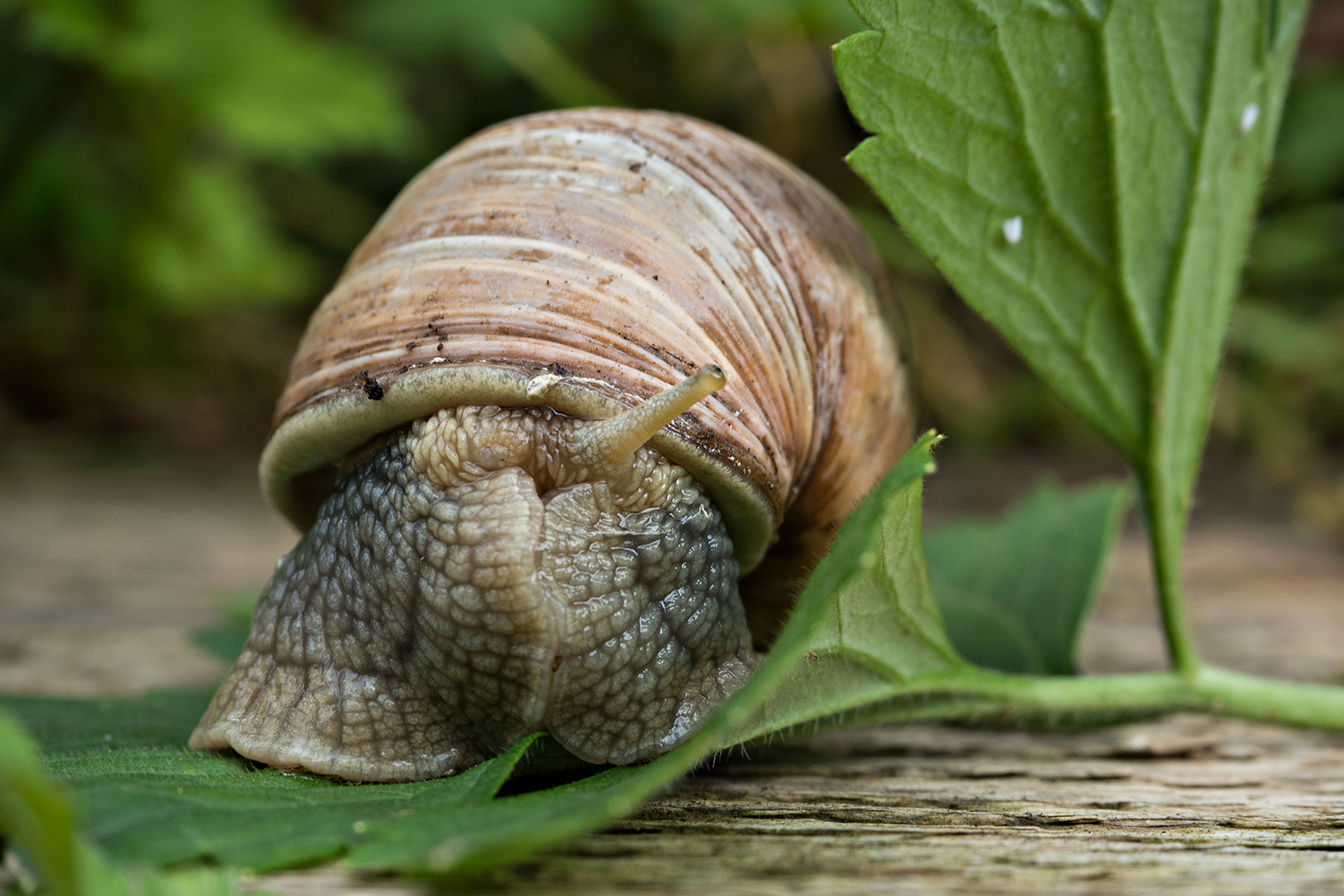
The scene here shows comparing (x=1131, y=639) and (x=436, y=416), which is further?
(x=1131, y=639)

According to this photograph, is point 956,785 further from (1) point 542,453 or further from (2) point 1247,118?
(2) point 1247,118

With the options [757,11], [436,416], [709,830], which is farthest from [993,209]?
[757,11]

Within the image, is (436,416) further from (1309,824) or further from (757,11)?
(757,11)

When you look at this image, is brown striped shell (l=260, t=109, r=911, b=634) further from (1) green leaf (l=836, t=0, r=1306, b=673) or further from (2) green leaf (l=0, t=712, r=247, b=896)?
(2) green leaf (l=0, t=712, r=247, b=896)

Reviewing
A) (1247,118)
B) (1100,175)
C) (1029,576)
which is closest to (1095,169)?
(1100,175)

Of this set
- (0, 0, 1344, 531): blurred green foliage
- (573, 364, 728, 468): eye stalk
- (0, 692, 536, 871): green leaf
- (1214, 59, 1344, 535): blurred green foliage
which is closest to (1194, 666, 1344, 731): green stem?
(573, 364, 728, 468): eye stalk

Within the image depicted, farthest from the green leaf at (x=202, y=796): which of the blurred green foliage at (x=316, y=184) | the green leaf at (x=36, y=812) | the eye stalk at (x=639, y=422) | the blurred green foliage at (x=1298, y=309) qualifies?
the blurred green foliage at (x=1298, y=309)

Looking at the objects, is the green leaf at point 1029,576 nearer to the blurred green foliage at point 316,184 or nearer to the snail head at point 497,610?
the snail head at point 497,610

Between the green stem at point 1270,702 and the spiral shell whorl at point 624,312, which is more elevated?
the spiral shell whorl at point 624,312
